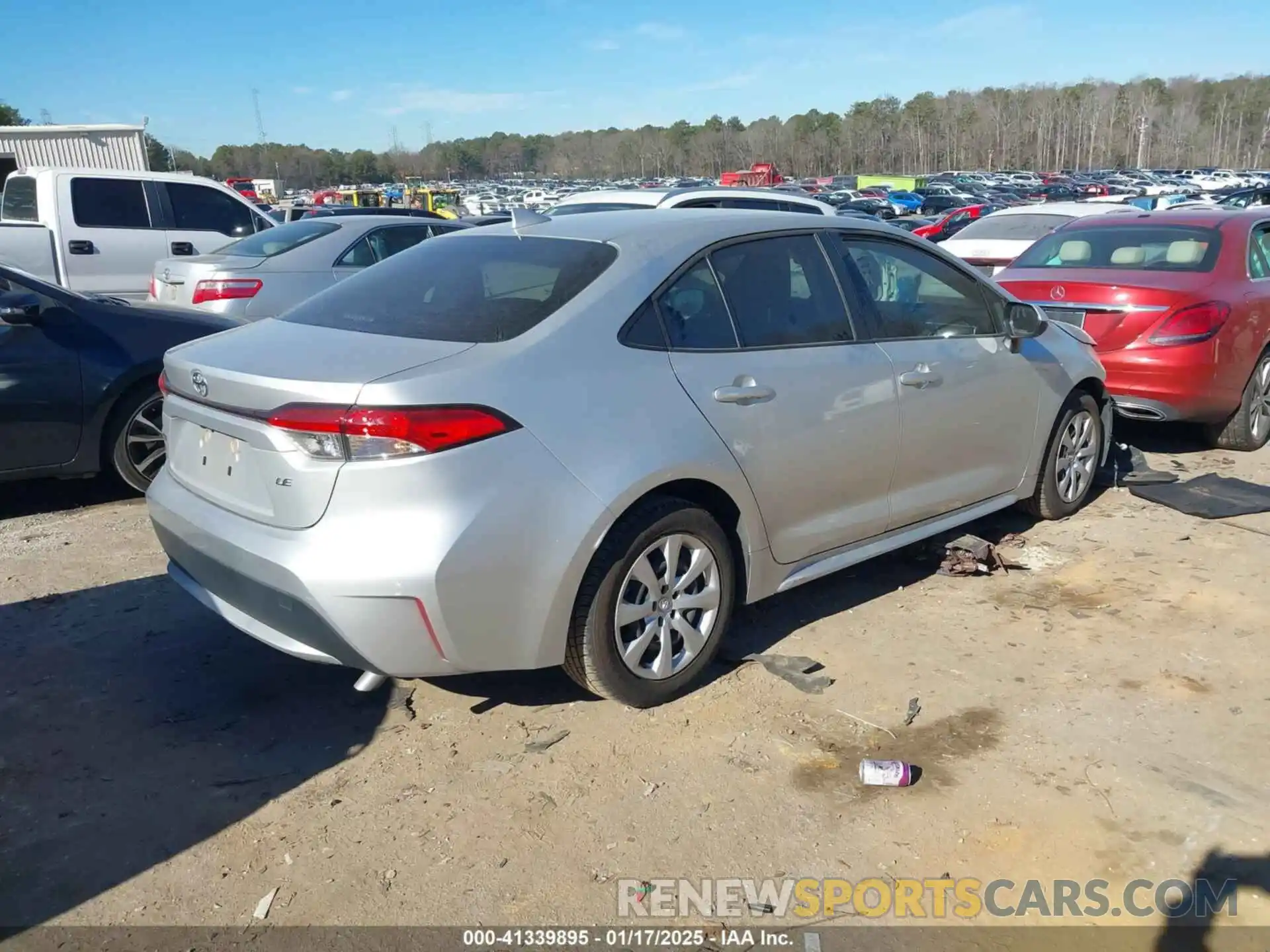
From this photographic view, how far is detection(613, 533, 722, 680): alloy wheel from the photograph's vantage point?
336cm

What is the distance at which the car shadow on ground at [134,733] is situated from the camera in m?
2.85

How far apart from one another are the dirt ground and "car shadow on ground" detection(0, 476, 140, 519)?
1264 millimetres

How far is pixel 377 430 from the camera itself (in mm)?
2861

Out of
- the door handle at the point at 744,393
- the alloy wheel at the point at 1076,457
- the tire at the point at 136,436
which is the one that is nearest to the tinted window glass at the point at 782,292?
the door handle at the point at 744,393

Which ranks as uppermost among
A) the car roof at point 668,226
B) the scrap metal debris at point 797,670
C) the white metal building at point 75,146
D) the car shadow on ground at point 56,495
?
the white metal building at point 75,146

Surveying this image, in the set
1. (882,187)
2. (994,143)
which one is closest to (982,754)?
(882,187)

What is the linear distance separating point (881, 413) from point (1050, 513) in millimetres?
1847

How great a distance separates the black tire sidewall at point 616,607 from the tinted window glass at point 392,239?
23.5 feet

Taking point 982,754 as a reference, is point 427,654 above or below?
above

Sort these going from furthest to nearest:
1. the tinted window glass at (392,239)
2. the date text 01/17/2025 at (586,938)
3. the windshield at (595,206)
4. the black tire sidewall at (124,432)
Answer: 1. the windshield at (595,206)
2. the tinted window glass at (392,239)
3. the black tire sidewall at (124,432)
4. the date text 01/17/2025 at (586,938)

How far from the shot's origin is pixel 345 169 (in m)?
104

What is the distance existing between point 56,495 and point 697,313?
173 inches

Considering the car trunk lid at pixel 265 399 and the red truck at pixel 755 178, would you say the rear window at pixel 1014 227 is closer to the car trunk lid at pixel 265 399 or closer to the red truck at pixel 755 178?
the car trunk lid at pixel 265 399

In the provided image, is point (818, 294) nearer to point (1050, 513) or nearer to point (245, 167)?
point (1050, 513)
